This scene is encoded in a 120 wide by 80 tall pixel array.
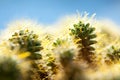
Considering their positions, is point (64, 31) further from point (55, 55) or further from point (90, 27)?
point (55, 55)

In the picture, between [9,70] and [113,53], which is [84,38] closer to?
[113,53]

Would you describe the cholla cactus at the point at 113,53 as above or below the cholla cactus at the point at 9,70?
above

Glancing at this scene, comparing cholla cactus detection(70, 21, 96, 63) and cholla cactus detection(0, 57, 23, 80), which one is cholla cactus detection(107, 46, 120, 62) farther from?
cholla cactus detection(0, 57, 23, 80)

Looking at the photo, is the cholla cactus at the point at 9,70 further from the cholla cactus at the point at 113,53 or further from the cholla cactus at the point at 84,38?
the cholla cactus at the point at 113,53

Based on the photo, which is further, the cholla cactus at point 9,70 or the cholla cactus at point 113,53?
the cholla cactus at point 113,53

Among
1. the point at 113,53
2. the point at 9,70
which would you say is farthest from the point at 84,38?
the point at 9,70

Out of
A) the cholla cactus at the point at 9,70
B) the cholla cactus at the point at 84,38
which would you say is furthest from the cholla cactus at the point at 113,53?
the cholla cactus at the point at 9,70

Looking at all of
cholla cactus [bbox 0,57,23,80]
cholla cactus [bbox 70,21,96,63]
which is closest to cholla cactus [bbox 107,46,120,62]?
cholla cactus [bbox 70,21,96,63]
